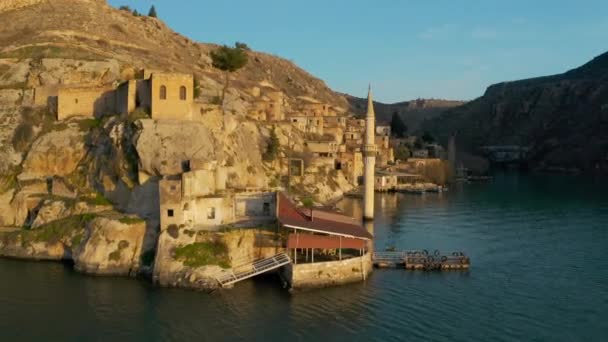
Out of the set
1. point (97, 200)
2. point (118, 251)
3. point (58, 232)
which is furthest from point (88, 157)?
point (118, 251)

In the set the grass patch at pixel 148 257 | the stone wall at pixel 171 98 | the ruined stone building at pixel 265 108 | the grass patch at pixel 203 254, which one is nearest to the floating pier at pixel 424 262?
the grass patch at pixel 203 254

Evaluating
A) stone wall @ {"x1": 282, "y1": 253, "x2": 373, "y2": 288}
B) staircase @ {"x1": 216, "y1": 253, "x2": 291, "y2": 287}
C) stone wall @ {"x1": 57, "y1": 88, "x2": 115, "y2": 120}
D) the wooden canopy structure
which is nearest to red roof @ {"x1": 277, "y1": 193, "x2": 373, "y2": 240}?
the wooden canopy structure

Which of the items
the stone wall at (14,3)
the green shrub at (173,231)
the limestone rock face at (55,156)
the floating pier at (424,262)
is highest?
the stone wall at (14,3)

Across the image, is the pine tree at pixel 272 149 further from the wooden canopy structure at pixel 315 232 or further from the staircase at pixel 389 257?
the wooden canopy structure at pixel 315 232

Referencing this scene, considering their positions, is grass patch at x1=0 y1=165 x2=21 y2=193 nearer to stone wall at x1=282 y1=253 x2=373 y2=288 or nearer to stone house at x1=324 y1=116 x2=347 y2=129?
stone wall at x1=282 y1=253 x2=373 y2=288

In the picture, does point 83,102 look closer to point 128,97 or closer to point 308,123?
point 128,97

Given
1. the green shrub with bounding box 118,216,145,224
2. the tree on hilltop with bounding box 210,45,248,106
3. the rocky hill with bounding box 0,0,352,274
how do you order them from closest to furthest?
the green shrub with bounding box 118,216,145,224 → the rocky hill with bounding box 0,0,352,274 → the tree on hilltop with bounding box 210,45,248,106

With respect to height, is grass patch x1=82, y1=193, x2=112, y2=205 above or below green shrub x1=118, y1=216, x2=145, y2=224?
above
